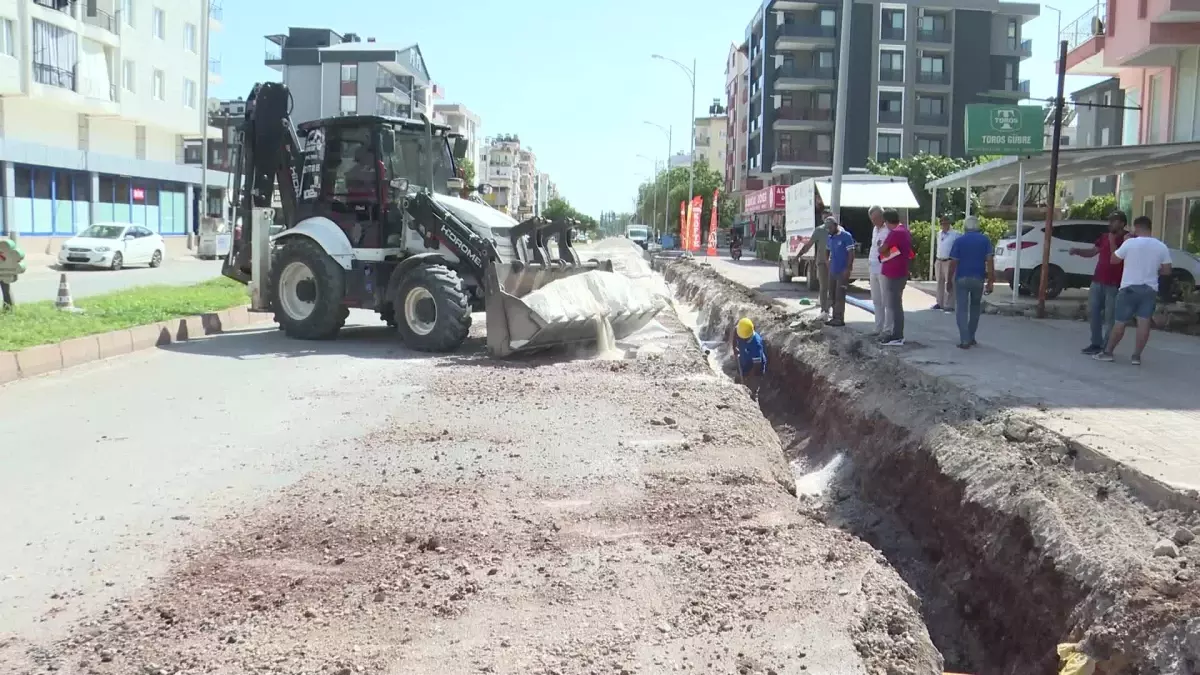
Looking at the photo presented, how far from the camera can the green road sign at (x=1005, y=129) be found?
18438mm

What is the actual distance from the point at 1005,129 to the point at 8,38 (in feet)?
114

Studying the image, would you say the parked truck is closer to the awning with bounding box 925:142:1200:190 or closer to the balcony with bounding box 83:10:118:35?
the awning with bounding box 925:142:1200:190

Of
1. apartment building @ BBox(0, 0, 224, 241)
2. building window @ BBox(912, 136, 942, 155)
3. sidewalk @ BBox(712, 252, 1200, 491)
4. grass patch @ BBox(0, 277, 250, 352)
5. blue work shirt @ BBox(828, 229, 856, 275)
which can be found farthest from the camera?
building window @ BBox(912, 136, 942, 155)

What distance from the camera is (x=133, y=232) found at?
3281 centimetres

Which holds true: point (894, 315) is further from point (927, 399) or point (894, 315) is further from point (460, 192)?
point (460, 192)

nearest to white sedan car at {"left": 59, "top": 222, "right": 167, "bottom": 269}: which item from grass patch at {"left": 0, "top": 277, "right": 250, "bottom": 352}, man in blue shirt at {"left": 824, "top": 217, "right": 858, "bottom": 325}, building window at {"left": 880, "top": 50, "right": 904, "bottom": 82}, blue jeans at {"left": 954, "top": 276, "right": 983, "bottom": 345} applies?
grass patch at {"left": 0, "top": 277, "right": 250, "bottom": 352}

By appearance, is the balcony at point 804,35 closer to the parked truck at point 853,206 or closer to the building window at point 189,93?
the building window at point 189,93

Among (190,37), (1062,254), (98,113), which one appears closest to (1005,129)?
(1062,254)

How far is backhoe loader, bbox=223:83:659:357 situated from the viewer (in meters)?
12.7

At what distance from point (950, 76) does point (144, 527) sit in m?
72.5

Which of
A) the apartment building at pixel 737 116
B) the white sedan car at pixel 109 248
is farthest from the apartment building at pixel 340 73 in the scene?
the white sedan car at pixel 109 248

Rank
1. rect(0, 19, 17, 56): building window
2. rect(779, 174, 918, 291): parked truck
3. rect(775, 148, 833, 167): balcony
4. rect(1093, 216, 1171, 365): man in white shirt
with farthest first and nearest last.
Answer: rect(775, 148, 833, 167): balcony < rect(0, 19, 17, 56): building window < rect(779, 174, 918, 291): parked truck < rect(1093, 216, 1171, 365): man in white shirt

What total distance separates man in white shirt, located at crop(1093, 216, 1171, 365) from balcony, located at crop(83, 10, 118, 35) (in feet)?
141

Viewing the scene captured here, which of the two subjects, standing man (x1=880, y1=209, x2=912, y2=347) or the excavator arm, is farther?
the excavator arm
